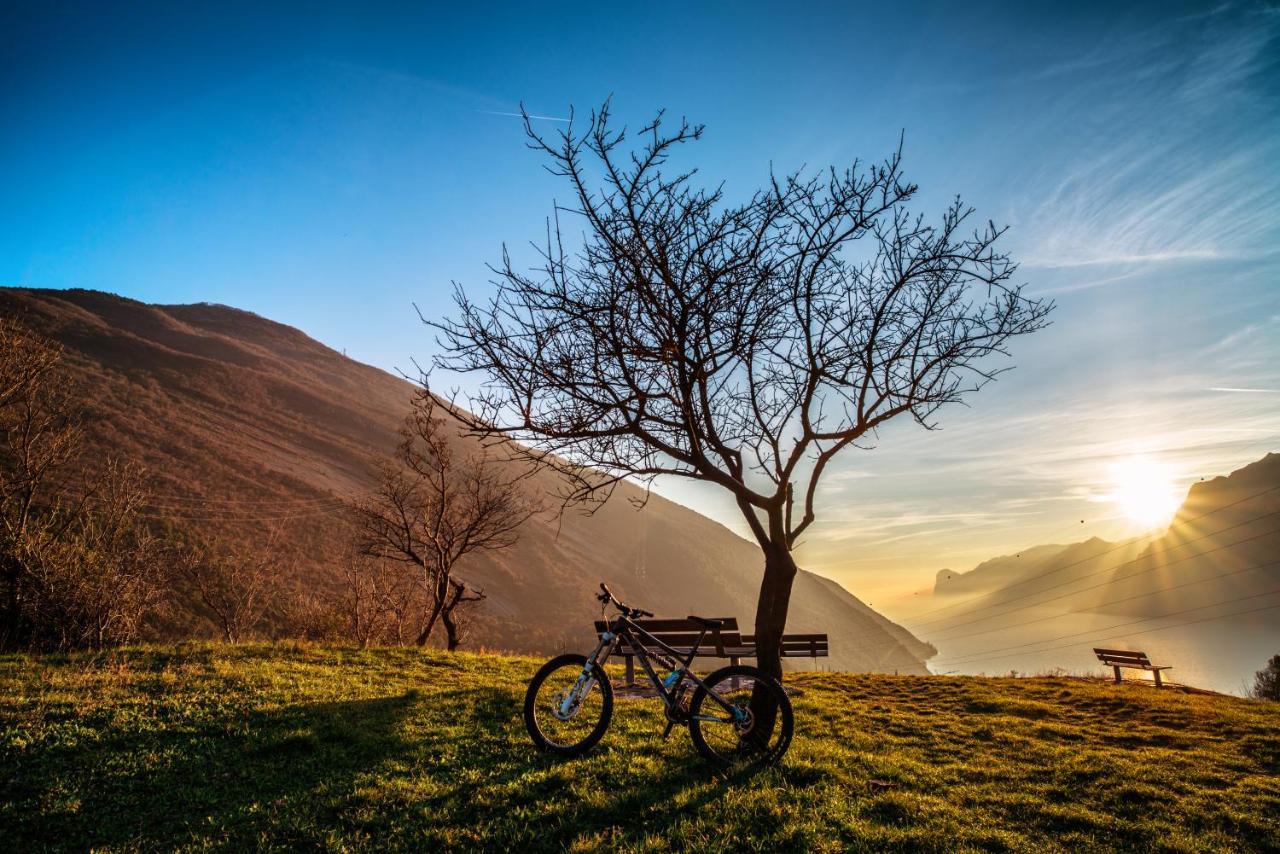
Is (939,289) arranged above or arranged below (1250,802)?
above

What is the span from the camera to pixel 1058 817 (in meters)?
5.19

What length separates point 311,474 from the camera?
74.8 meters

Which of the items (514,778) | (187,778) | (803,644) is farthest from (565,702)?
(803,644)

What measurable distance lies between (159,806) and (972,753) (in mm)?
9469

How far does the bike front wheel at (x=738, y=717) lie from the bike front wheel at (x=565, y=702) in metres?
1.07

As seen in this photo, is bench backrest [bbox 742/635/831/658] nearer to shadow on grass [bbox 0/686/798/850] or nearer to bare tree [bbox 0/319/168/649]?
shadow on grass [bbox 0/686/798/850]

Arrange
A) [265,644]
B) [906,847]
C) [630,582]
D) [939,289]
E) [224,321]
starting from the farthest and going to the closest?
[224,321] → [630,582] → [265,644] → [939,289] → [906,847]

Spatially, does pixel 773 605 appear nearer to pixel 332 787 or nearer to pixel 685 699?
pixel 685 699

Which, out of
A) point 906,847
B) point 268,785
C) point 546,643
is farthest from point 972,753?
point 546,643

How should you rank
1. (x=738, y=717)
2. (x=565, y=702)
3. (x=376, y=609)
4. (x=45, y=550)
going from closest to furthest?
(x=738, y=717) → (x=565, y=702) → (x=45, y=550) → (x=376, y=609)

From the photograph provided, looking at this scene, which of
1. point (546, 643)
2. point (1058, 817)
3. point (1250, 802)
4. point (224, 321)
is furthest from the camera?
point (224, 321)

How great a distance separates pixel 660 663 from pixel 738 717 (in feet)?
3.45

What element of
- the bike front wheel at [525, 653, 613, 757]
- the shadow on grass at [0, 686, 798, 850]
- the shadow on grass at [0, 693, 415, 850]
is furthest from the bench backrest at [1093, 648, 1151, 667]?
the shadow on grass at [0, 693, 415, 850]

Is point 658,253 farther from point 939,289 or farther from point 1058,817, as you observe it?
point 1058,817
